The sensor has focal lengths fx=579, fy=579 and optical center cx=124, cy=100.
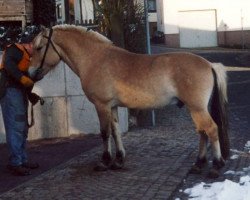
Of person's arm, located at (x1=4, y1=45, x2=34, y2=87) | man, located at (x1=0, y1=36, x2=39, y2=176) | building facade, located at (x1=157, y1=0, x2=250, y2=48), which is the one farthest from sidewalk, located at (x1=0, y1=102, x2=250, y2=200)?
building facade, located at (x1=157, y1=0, x2=250, y2=48)

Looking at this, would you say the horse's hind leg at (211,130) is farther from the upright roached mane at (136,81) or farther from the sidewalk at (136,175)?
the sidewalk at (136,175)

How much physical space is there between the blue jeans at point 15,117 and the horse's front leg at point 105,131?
1.11 m

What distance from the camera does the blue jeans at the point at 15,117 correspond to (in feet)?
27.2

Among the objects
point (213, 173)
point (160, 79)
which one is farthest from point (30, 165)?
point (213, 173)

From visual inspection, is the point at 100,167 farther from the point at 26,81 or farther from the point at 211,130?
the point at 211,130

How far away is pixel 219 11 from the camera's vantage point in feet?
144

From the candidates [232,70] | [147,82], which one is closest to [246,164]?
[147,82]

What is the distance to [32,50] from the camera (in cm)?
843

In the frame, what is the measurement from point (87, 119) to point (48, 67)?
3.50 meters

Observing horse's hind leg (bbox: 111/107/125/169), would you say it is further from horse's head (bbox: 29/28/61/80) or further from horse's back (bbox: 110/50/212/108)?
horse's head (bbox: 29/28/61/80)

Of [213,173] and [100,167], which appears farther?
[100,167]

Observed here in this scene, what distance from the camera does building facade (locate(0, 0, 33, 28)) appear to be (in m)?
27.5

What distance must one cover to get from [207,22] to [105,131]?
121ft

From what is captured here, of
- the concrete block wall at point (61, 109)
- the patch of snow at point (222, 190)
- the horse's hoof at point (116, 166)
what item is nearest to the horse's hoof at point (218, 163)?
the patch of snow at point (222, 190)
